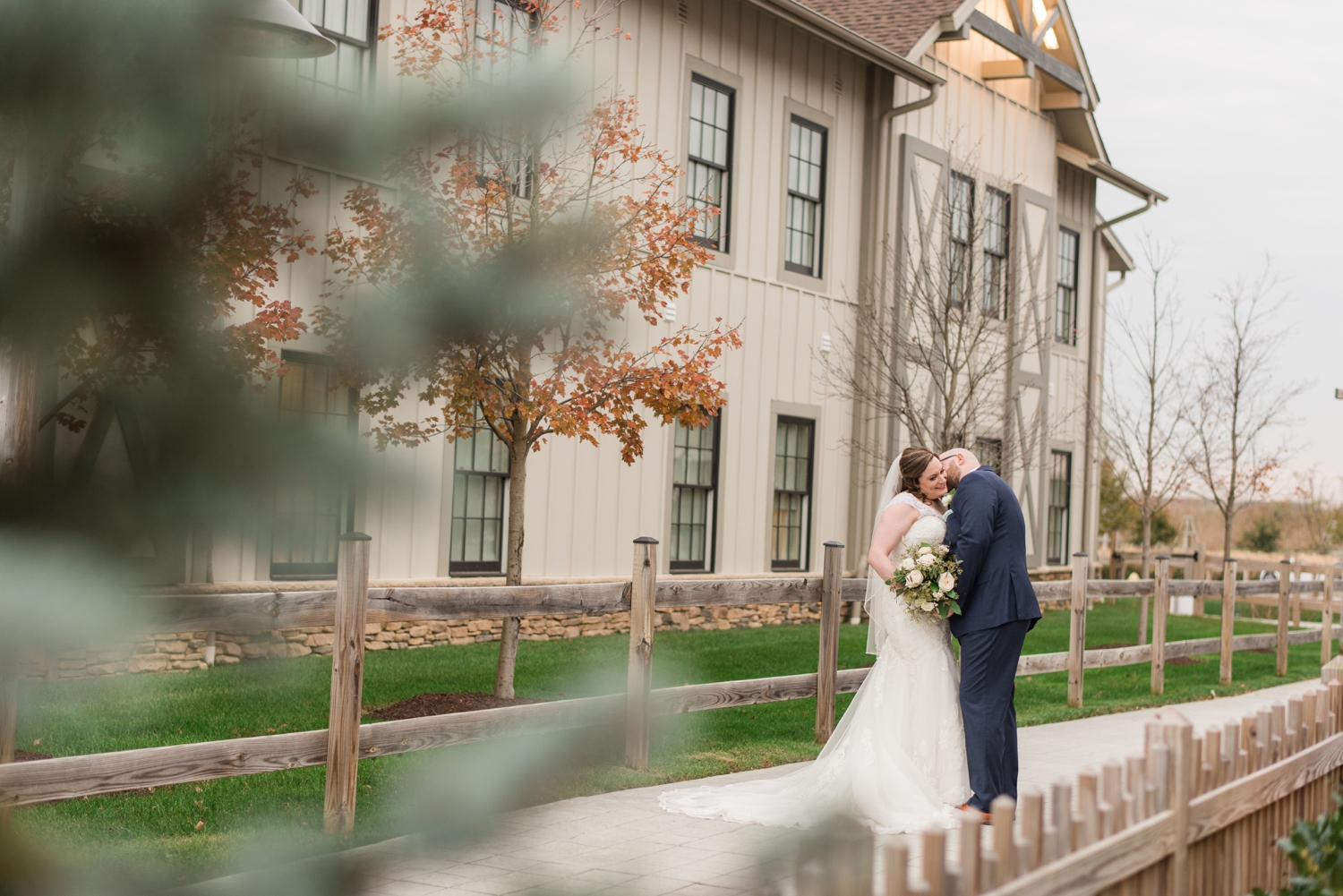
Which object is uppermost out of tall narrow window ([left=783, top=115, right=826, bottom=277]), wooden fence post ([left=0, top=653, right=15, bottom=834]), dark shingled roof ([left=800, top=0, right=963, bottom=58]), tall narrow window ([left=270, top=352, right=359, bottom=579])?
dark shingled roof ([left=800, top=0, right=963, bottom=58])

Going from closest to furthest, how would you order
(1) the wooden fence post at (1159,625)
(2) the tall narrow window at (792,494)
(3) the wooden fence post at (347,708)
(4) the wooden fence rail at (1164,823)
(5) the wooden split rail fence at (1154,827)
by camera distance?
(5) the wooden split rail fence at (1154,827) < (4) the wooden fence rail at (1164,823) < (3) the wooden fence post at (347,708) < (1) the wooden fence post at (1159,625) < (2) the tall narrow window at (792,494)

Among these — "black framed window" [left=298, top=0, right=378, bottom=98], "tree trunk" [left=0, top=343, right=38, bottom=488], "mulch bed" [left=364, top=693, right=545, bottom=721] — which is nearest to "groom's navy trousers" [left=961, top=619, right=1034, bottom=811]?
"mulch bed" [left=364, top=693, right=545, bottom=721]

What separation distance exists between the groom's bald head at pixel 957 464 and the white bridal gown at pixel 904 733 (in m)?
0.29

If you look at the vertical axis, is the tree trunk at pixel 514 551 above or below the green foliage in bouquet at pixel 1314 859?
above

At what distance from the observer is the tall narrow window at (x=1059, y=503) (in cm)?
2342

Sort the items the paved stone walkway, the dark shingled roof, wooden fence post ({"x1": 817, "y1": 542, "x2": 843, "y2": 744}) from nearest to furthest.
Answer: the paved stone walkway < wooden fence post ({"x1": 817, "y1": 542, "x2": 843, "y2": 744}) < the dark shingled roof

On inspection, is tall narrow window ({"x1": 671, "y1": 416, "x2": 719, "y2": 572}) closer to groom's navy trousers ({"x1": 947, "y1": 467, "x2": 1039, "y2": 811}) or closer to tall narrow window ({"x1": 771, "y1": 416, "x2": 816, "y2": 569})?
tall narrow window ({"x1": 771, "y1": 416, "x2": 816, "y2": 569})

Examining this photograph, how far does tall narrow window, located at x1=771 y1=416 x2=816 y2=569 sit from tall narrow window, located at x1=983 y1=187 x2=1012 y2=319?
2.93 m

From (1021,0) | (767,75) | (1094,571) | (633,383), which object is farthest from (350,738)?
(1094,571)

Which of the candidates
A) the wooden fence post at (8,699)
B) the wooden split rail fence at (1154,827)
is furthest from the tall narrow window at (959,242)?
the wooden fence post at (8,699)

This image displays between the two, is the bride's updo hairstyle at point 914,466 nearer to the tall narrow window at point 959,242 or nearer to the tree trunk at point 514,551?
the tree trunk at point 514,551

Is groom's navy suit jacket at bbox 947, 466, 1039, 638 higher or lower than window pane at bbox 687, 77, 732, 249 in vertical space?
lower

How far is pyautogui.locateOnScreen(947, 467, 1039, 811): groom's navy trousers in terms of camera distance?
23.4 ft

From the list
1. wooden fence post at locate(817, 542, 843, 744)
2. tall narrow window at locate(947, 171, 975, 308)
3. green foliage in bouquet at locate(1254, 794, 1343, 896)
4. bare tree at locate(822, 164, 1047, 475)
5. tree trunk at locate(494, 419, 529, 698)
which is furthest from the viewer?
bare tree at locate(822, 164, 1047, 475)
